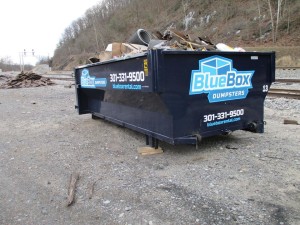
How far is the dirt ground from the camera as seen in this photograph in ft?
10.2

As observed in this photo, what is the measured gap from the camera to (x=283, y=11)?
35594 millimetres

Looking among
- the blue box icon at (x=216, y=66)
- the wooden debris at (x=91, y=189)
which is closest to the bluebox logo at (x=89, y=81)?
the blue box icon at (x=216, y=66)

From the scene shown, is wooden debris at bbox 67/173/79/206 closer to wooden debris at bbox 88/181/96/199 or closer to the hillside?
wooden debris at bbox 88/181/96/199

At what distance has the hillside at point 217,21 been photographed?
110 feet

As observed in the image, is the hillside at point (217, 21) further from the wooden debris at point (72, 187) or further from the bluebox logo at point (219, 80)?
the wooden debris at point (72, 187)

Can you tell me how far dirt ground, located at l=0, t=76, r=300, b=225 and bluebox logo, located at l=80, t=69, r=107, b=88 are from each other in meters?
1.05

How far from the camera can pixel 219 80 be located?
4.70m

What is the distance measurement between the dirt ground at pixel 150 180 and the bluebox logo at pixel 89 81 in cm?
105

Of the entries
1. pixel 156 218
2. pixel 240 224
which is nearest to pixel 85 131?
pixel 156 218

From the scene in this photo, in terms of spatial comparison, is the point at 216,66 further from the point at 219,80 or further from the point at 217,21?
Answer: the point at 217,21

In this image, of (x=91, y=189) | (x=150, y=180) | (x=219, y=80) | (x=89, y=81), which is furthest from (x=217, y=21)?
(x=91, y=189)

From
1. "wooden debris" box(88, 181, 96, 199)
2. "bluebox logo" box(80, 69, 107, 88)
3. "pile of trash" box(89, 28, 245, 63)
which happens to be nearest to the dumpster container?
"bluebox logo" box(80, 69, 107, 88)

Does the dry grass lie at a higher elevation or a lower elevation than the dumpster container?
higher

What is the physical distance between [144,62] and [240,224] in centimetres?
251
